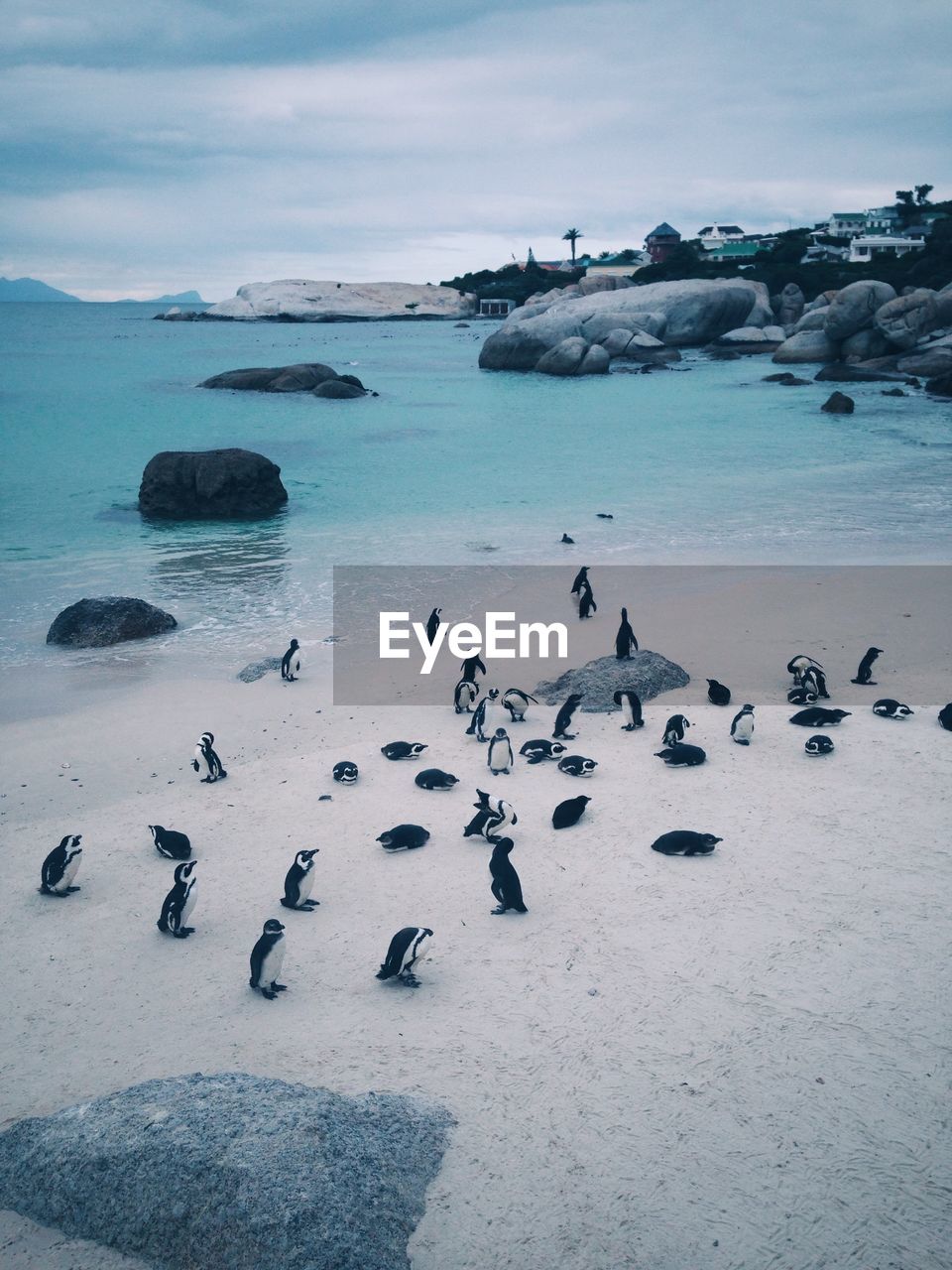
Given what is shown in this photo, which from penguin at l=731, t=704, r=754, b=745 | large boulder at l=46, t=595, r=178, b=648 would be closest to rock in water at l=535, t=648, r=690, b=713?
penguin at l=731, t=704, r=754, b=745

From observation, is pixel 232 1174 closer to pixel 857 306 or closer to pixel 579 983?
pixel 579 983

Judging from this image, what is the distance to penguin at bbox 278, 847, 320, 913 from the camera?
6.81 metres

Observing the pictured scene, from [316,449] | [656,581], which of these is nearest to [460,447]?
[316,449]

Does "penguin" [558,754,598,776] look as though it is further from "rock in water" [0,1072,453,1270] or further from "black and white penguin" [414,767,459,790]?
"rock in water" [0,1072,453,1270]

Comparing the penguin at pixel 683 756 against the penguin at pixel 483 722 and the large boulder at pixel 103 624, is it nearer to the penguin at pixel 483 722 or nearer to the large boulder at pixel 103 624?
the penguin at pixel 483 722

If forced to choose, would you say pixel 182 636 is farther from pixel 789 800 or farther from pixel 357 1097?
pixel 357 1097

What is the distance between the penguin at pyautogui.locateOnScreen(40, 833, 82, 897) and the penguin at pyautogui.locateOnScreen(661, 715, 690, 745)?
5079 mm

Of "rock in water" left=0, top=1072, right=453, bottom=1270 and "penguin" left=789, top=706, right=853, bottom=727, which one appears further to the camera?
"penguin" left=789, top=706, right=853, bottom=727

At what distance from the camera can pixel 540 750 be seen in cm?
920

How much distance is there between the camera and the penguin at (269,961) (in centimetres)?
582

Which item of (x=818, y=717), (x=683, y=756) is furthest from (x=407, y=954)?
(x=818, y=717)

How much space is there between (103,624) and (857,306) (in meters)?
41.6

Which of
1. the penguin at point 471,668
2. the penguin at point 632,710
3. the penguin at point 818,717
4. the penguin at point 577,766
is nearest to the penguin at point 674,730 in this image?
the penguin at point 632,710

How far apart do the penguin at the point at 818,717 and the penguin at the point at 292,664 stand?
5.57 meters
